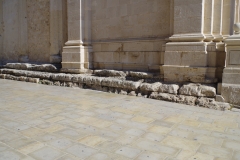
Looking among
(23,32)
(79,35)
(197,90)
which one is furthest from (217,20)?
(23,32)

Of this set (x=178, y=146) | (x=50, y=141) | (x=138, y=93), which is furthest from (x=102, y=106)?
(x=178, y=146)

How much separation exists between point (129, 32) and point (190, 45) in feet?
6.99

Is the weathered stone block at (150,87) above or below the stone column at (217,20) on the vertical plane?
below

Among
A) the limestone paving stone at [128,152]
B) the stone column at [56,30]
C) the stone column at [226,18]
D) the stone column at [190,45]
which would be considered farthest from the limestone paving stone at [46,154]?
the stone column at [56,30]

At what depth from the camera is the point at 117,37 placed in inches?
275

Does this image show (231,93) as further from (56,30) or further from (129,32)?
(56,30)

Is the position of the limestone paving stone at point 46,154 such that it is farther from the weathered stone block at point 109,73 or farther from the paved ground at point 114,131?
the weathered stone block at point 109,73

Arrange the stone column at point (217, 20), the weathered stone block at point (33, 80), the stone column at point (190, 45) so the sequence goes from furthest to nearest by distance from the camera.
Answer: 1. the weathered stone block at point (33, 80)
2. the stone column at point (217, 20)
3. the stone column at point (190, 45)

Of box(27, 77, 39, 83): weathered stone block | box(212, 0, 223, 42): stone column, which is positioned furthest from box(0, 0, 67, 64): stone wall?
box(212, 0, 223, 42): stone column

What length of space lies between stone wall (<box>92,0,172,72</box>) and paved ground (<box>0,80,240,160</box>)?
1.77m

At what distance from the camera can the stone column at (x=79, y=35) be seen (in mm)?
7516

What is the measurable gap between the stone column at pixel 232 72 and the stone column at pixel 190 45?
0.38 m

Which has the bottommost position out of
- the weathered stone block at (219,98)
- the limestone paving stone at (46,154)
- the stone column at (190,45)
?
the limestone paving stone at (46,154)

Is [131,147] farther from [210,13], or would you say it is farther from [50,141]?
[210,13]
